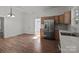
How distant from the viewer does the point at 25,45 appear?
2.12 metres

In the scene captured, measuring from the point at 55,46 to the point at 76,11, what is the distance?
721 mm

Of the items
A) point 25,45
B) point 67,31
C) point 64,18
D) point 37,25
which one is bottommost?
point 25,45

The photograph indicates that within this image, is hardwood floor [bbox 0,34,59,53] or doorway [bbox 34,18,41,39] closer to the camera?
hardwood floor [bbox 0,34,59,53]

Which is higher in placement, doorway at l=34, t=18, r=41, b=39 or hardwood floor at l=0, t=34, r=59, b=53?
doorway at l=34, t=18, r=41, b=39

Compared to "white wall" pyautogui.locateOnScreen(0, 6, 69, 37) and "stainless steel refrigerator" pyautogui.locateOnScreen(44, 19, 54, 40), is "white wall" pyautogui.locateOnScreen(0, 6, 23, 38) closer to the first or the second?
"white wall" pyautogui.locateOnScreen(0, 6, 69, 37)

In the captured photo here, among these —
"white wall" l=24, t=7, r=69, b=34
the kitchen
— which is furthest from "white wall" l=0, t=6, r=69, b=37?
the kitchen

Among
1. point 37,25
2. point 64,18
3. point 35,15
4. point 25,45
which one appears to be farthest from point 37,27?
point 64,18

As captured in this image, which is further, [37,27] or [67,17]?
[37,27]

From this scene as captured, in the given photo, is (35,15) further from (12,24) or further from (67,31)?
(67,31)

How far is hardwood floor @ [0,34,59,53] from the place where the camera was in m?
2.11

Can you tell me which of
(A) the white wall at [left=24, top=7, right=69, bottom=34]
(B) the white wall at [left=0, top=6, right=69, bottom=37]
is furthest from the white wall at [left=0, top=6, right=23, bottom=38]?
(A) the white wall at [left=24, top=7, right=69, bottom=34]

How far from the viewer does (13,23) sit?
7.15ft

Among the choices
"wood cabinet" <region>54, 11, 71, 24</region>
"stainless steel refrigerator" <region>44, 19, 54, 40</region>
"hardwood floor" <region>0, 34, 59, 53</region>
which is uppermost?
"wood cabinet" <region>54, 11, 71, 24</region>
